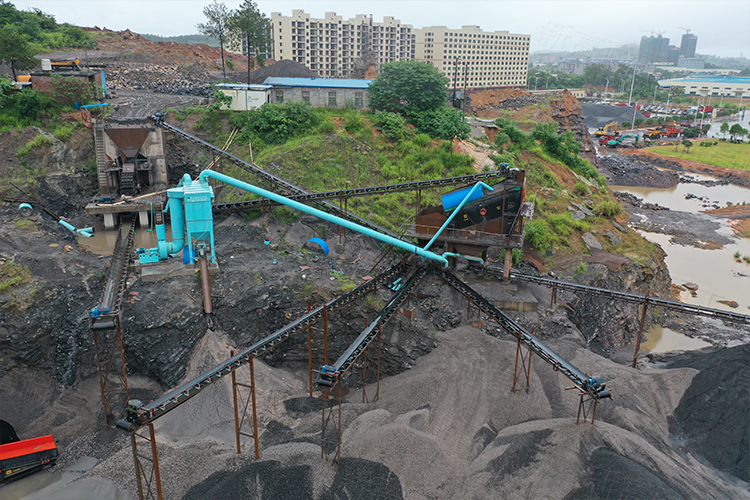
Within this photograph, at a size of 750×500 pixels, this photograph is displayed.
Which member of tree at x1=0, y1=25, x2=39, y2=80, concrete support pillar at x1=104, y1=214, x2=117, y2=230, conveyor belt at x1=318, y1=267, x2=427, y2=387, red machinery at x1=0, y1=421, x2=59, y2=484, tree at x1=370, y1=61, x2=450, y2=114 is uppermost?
tree at x1=0, y1=25, x2=39, y2=80

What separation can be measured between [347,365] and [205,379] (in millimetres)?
4274

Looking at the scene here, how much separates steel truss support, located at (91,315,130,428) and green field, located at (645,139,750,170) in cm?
8035

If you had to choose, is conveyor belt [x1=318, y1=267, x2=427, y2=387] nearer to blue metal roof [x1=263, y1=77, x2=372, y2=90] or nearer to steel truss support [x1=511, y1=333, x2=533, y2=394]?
steel truss support [x1=511, y1=333, x2=533, y2=394]

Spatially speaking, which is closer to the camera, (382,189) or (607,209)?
(382,189)

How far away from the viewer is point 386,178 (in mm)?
32344

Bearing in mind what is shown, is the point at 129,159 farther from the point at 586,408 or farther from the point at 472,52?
the point at 472,52

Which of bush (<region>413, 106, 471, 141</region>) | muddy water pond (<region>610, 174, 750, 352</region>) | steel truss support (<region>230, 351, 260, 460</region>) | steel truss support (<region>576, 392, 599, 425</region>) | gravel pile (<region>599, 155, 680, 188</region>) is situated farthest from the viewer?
gravel pile (<region>599, 155, 680, 188</region>)

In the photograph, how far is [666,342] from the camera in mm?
26281

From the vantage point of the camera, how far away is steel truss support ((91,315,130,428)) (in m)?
17.6

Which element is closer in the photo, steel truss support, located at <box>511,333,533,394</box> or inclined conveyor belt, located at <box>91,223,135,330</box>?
inclined conveyor belt, located at <box>91,223,135,330</box>

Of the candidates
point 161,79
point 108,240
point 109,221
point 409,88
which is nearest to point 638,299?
point 409,88

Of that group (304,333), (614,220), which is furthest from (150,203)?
(614,220)

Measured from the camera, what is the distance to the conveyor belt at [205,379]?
13.0m

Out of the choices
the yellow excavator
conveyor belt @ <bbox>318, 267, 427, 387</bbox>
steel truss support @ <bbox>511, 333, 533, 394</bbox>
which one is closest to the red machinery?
conveyor belt @ <bbox>318, 267, 427, 387</bbox>
